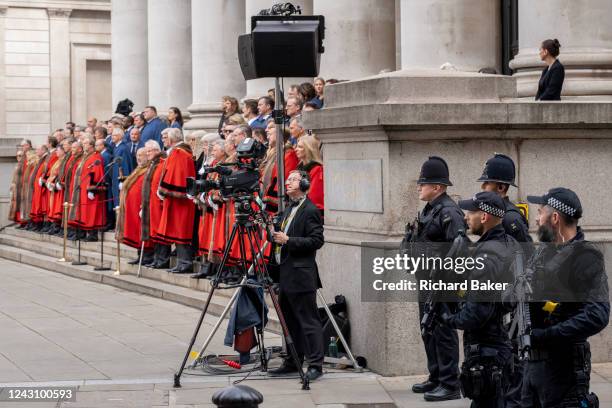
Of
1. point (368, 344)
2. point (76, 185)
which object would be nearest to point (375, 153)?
point (368, 344)

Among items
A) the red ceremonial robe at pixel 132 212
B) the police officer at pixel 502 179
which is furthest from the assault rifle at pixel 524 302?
the red ceremonial robe at pixel 132 212

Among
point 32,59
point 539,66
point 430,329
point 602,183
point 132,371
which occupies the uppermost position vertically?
point 32,59

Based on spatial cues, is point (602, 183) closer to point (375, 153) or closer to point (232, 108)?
point (375, 153)

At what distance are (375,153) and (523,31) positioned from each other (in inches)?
158

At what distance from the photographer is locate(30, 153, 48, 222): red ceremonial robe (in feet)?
90.0

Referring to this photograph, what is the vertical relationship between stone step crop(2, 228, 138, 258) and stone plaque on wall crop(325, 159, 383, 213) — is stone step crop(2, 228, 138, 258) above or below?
below

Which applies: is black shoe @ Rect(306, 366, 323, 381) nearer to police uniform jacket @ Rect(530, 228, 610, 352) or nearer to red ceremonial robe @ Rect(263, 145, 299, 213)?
red ceremonial robe @ Rect(263, 145, 299, 213)

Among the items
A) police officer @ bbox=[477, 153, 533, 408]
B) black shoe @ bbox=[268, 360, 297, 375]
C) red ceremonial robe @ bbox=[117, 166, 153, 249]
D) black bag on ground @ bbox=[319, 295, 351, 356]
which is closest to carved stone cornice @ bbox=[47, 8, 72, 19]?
red ceremonial robe @ bbox=[117, 166, 153, 249]

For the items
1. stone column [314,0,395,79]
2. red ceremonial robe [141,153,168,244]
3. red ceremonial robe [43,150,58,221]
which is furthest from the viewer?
red ceremonial robe [43,150,58,221]

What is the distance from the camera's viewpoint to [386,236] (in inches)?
452

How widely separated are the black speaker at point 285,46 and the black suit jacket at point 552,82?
281 cm

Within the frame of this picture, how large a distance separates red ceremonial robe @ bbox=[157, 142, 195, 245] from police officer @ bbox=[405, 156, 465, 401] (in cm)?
855

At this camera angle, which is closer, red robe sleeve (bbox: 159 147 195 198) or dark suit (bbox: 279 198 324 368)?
dark suit (bbox: 279 198 324 368)

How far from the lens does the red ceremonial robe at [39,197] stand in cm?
2744
